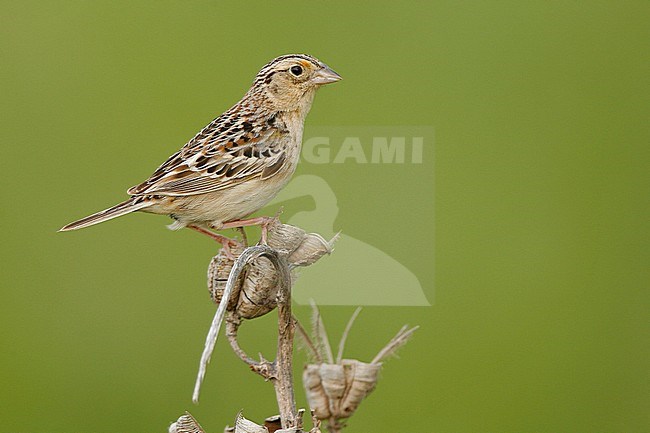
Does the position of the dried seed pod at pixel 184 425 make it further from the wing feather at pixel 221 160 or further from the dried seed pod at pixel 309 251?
the wing feather at pixel 221 160

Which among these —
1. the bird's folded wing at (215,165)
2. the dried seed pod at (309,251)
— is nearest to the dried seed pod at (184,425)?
the dried seed pod at (309,251)

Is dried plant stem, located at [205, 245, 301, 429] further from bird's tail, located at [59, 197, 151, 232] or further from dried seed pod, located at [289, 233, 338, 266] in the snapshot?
bird's tail, located at [59, 197, 151, 232]

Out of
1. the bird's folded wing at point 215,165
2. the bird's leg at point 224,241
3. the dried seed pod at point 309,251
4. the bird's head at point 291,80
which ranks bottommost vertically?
the dried seed pod at point 309,251

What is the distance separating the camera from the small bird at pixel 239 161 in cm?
363

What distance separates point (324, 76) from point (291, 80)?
0.15m

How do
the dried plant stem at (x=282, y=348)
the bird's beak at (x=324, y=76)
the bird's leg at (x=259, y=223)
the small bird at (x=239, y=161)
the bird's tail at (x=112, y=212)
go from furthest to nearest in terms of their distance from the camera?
1. the bird's beak at (x=324, y=76)
2. the small bird at (x=239, y=161)
3. the bird's tail at (x=112, y=212)
4. the bird's leg at (x=259, y=223)
5. the dried plant stem at (x=282, y=348)

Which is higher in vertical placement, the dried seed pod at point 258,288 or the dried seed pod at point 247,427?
the dried seed pod at point 258,288

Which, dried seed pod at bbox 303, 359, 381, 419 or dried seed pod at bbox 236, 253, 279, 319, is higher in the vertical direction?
dried seed pod at bbox 236, 253, 279, 319

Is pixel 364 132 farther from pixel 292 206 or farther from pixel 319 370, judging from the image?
pixel 319 370

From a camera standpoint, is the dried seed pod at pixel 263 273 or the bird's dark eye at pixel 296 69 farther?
the bird's dark eye at pixel 296 69

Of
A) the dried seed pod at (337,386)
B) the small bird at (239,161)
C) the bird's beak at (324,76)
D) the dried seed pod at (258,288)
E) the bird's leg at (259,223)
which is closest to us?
the dried seed pod at (258,288)

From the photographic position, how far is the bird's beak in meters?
3.80

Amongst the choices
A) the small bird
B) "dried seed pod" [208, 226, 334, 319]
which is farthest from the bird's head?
"dried seed pod" [208, 226, 334, 319]

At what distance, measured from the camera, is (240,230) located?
3.39 meters
